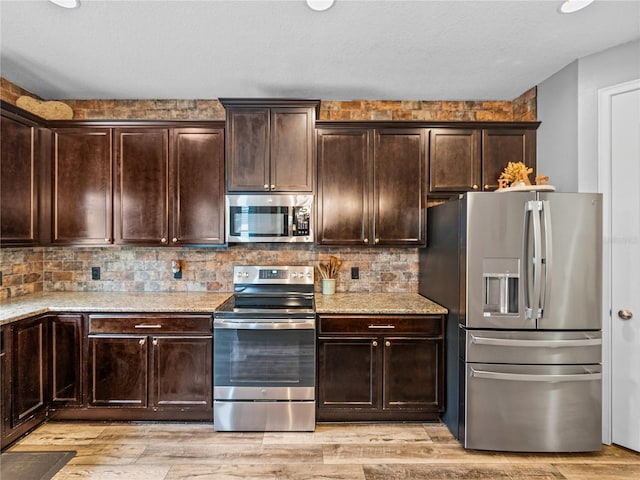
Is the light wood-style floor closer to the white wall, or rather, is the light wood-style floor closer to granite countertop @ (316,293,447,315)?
granite countertop @ (316,293,447,315)

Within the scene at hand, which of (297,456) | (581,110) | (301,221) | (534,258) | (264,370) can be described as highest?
(581,110)

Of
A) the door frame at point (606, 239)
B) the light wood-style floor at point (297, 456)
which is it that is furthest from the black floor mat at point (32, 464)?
the door frame at point (606, 239)

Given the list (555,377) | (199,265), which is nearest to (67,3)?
(199,265)

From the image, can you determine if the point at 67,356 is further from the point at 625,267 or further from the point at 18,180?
the point at 625,267

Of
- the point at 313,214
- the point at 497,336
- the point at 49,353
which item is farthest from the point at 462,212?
the point at 49,353

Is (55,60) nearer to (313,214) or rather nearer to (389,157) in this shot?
(313,214)

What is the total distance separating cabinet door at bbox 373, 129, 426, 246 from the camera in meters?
3.08

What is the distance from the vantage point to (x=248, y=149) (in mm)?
3029

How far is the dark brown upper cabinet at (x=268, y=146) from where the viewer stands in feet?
9.92

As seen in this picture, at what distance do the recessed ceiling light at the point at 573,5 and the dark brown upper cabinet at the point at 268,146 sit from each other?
170 centimetres

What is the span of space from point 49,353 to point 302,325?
1865 millimetres

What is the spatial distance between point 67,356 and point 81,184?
1399 mm

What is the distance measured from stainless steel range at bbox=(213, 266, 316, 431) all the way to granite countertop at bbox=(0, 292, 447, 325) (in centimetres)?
21

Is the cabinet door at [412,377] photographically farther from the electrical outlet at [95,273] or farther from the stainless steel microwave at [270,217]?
the electrical outlet at [95,273]
